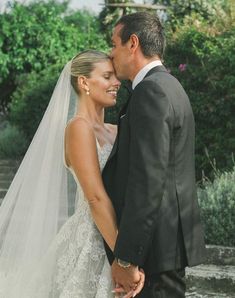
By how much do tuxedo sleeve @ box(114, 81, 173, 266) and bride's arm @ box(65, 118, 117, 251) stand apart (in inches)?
8.1

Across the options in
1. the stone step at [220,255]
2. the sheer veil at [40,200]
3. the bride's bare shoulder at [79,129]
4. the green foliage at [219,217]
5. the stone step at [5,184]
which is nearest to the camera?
the bride's bare shoulder at [79,129]

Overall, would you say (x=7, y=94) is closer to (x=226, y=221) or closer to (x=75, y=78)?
(x=226, y=221)

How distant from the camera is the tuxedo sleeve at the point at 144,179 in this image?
2.46 metres

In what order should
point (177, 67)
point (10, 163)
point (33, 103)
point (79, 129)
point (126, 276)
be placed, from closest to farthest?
1. point (126, 276)
2. point (79, 129)
3. point (177, 67)
4. point (10, 163)
5. point (33, 103)

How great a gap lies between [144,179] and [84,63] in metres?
0.81

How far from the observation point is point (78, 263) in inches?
117

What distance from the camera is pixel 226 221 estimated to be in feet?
18.3

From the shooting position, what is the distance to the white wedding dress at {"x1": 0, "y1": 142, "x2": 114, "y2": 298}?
2924 millimetres

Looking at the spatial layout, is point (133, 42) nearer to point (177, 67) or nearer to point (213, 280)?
point (213, 280)

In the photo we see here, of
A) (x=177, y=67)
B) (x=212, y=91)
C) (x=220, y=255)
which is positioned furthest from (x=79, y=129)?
(x=177, y=67)

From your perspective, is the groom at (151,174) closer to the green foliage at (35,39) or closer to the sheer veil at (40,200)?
the sheer veil at (40,200)

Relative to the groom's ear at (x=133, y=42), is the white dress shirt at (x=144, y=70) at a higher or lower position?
lower

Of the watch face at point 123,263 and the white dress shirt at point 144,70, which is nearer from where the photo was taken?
the watch face at point 123,263

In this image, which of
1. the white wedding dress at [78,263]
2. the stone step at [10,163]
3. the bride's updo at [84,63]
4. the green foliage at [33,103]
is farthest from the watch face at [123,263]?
the green foliage at [33,103]
